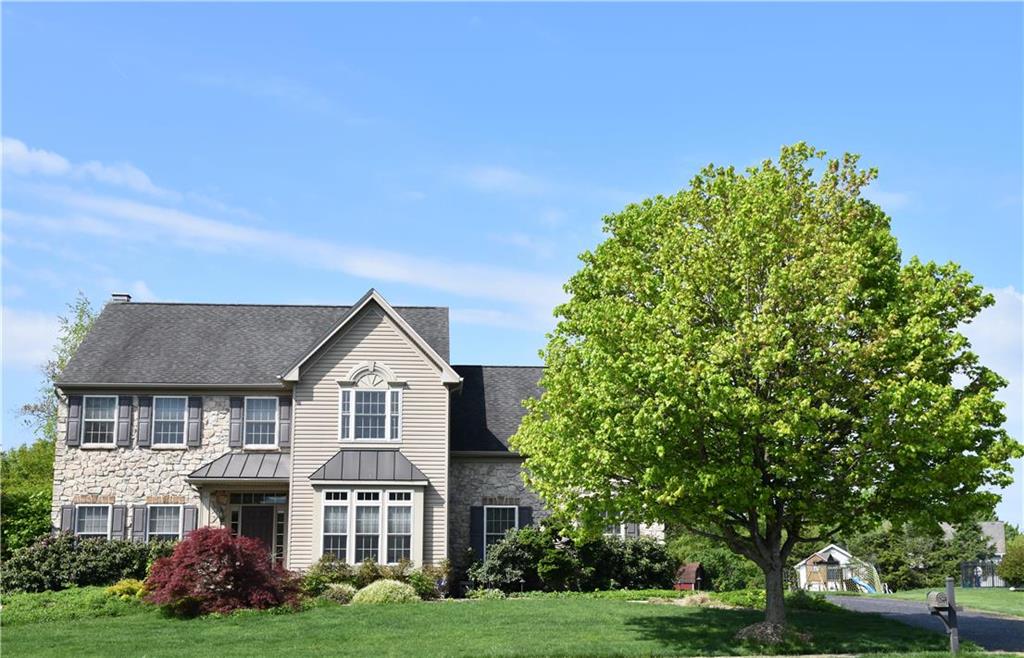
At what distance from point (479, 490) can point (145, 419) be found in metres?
10.8

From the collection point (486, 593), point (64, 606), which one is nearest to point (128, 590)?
point (64, 606)

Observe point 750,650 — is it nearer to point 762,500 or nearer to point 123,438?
point 762,500

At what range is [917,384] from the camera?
17.5 meters

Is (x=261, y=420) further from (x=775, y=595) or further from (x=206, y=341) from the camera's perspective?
(x=775, y=595)

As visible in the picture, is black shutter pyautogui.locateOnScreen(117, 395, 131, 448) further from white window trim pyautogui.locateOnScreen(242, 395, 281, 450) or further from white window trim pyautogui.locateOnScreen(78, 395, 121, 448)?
white window trim pyautogui.locateOnScreen(242, 395, 281, 450)

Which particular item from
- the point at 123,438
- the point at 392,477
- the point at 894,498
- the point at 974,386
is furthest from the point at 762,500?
the point at 123,438

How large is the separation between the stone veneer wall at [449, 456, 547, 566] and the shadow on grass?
9.46m

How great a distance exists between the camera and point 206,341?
3419cm

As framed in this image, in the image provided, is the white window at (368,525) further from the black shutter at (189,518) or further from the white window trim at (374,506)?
the black shutter at (189,518)

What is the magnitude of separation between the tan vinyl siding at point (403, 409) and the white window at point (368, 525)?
67cm

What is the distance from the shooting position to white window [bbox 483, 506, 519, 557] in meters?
32.0

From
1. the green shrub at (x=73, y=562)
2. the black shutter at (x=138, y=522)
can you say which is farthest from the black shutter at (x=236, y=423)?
the green shrub at (x=73, y=562)

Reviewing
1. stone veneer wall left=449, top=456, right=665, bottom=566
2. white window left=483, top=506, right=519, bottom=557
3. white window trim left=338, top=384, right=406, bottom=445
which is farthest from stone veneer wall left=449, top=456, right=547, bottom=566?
white window trim left=338, top=384, right=406, bottom=445

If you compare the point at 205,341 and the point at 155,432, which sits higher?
the point at 205,341
